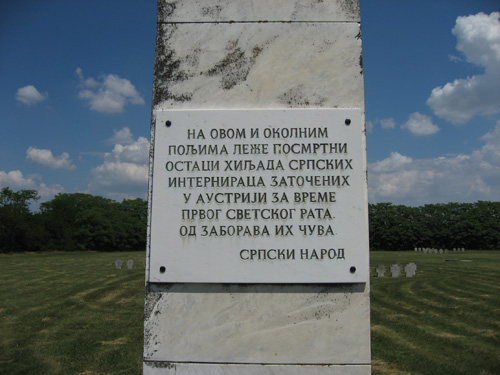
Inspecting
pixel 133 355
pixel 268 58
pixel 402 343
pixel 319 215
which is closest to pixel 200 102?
pixel 268 58

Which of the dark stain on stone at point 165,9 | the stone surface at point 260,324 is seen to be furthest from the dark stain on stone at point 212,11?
the stone surface at point 260,324

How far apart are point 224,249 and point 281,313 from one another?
2.12 feet

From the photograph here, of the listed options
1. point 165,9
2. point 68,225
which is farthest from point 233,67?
point 68,225

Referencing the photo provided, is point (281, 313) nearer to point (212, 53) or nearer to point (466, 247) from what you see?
point (212, 53)

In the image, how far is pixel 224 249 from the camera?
2852 mm

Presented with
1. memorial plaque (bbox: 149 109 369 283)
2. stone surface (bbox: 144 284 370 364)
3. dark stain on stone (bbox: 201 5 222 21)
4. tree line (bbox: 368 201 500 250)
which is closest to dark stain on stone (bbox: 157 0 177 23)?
dark stain on stone (bbox: 201 5 222 21)

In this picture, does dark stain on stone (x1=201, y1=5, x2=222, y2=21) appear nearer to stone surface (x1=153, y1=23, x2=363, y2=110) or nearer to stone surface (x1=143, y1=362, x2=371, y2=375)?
stone surface (x1=153, y1=23, x2=363, y2=110)

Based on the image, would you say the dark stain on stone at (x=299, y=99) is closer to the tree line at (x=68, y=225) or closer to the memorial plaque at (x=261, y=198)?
the memorial plaque at (x=261, y=198)

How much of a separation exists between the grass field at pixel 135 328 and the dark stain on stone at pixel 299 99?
222 inches

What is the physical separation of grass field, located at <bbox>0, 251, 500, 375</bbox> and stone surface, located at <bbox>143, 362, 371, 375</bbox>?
14.7ft

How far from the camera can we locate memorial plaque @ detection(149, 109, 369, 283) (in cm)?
282

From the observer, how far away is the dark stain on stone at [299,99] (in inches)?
118

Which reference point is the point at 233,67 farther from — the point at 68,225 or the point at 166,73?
the point at 68,225

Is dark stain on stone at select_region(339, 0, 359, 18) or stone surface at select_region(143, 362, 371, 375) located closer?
stone surface at select_region(143, 362, 371, 375)
